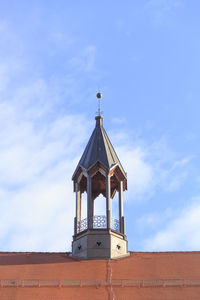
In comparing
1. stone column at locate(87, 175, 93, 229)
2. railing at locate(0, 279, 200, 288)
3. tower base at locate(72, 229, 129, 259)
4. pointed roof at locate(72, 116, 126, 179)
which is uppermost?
pointed roof at locate(72, 116, 126, 179)

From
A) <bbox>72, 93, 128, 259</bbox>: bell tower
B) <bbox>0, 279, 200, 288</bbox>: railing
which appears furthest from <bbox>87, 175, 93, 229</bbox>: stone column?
<bbox>0, 279, 200, 288</bbox>: railing

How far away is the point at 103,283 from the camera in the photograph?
28.4m

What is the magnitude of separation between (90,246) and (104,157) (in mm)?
7218

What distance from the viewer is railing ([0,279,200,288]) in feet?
92.6

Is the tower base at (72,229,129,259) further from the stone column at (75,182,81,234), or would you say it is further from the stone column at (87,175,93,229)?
the stone column at (75,182,81,234)

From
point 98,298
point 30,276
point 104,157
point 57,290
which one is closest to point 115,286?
point 98,298

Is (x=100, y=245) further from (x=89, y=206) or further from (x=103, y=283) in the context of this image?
(x=103, y=283)

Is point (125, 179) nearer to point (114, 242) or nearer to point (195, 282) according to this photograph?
point (114, 242)

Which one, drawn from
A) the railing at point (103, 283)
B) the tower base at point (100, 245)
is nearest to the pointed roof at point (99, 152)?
the tower base at point (100, 245)

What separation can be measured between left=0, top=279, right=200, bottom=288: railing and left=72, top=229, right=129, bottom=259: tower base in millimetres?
5332

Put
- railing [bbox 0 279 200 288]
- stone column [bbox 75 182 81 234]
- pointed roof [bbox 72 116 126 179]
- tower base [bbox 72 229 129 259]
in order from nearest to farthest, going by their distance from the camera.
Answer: railing [bbox 0 279 200 288]
tower base [bbox 72 229 129 259]
stone column [bbox 75 182 81 234]
pointed roof [bbox 72 116 126 179]

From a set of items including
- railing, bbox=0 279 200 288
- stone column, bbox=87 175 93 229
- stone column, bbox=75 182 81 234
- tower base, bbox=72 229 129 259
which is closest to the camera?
railing, bbox=0 279 200 288

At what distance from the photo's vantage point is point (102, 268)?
3114cm

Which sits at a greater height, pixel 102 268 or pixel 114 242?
pixel 114 242
